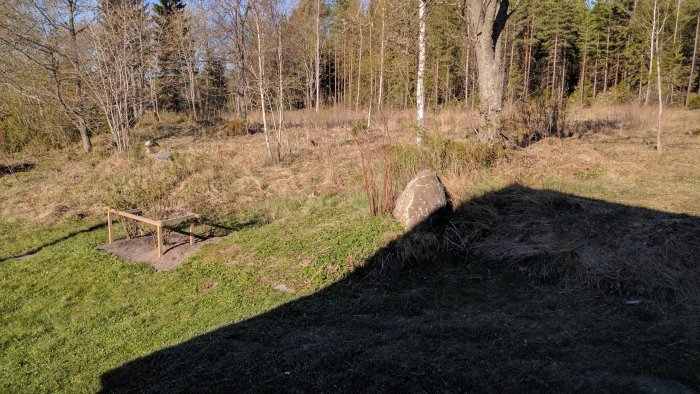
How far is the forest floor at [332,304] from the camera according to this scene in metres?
3.22

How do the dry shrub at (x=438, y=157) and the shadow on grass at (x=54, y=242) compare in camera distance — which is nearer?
the dry shrub at (x=438, y=157)

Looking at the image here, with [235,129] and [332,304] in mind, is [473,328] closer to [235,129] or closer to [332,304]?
[332,304]

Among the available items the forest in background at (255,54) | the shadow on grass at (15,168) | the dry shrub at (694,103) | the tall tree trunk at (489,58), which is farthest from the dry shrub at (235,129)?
the dry shrub at (694,103)

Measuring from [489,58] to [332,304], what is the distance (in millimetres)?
7180

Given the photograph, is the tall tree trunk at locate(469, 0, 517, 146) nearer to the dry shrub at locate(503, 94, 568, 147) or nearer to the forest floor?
the forest floor

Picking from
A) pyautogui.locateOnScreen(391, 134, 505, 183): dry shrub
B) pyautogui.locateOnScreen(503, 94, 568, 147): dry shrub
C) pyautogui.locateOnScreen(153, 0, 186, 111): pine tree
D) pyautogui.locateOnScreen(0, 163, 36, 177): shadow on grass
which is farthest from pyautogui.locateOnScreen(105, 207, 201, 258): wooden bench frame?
pyautogui.locateOnScreen(153, 0, 186, 111): pine tree

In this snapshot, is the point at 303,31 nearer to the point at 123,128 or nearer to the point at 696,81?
the point at 123,128

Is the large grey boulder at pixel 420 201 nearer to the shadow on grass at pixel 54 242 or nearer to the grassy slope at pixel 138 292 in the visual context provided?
the grassy slope at pixel 138 292

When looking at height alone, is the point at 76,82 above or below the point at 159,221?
above

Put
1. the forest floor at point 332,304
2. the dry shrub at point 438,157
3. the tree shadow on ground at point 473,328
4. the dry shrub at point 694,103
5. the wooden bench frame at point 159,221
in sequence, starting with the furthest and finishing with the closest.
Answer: the dry shrub at point 694,103
the dry shrub at point 438,157
the wooden bench frame at point 159,221
the forest floor at point 332,304
the tree shadow on ground at point 473,328

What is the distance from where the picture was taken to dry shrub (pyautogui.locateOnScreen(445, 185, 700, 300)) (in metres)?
4.49

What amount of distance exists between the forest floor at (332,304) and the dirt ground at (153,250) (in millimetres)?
236

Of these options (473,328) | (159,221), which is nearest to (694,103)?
(473,328)

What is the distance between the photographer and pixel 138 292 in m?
6.12
